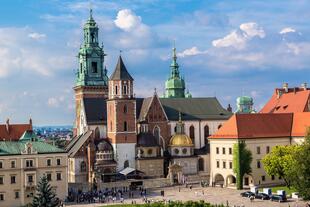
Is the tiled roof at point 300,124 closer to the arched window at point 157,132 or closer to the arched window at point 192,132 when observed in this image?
the arched window at point 192,132

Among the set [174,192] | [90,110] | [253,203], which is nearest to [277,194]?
[253,203]

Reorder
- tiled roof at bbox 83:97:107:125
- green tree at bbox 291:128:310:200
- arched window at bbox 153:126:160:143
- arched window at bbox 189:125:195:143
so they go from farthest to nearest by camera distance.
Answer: arched window at bbox 189:125:195:143, arched window at bbox 153:126:160:143, tiled roof at bbox 83:97:107:125, green tree at bbox 291:128:310:200

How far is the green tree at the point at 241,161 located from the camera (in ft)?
252

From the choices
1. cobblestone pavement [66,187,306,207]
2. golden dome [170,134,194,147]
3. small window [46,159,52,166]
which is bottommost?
cobblestone pavement [66,187,306,207]

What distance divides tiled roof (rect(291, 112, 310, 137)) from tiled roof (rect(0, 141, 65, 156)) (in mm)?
31420

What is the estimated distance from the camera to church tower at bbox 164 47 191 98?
123250mm

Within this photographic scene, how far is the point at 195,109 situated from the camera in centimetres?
9944

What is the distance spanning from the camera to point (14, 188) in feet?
223

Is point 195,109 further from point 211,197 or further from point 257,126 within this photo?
point 211,197

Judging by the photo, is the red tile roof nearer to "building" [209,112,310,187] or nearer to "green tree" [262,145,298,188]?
"building" [209,112,310,187]

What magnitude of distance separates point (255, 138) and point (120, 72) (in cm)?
2256

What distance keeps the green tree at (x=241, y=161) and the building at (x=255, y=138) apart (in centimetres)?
70

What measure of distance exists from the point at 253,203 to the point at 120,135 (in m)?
29.8

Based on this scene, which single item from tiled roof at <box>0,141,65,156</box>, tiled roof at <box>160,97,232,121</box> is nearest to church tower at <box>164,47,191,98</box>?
tiled roof at <box>160,97,232,121</box>
